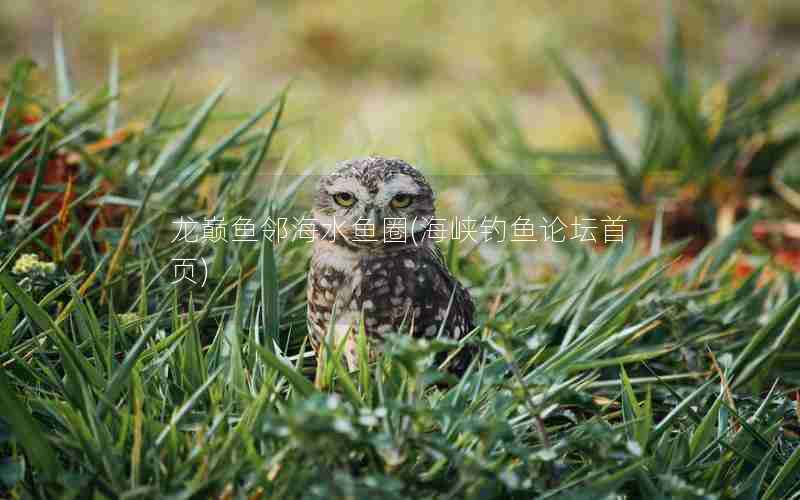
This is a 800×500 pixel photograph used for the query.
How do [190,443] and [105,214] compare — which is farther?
[105,214]

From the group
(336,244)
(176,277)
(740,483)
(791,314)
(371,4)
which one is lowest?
(740,483)

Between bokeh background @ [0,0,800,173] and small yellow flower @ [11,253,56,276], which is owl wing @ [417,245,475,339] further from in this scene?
bokeh background @ [0,0,800,173]

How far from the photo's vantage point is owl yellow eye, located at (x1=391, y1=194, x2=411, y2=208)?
1875 millimetres

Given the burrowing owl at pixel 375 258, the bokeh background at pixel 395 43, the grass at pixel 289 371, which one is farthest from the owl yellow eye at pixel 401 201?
the bokeh background at pixel 395 43

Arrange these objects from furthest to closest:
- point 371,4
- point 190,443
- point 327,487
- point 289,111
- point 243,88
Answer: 1. point 371,4
2. point 243,88
3. point 289,111
4. point 190,443
5. point 327,487

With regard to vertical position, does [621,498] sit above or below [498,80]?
below

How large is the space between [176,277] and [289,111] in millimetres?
3622

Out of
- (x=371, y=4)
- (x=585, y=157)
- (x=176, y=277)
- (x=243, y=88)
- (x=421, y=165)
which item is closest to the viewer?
(x=176, y=277)

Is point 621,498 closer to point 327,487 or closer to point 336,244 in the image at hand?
point 327,487

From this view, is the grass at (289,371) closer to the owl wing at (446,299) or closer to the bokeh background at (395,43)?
the owl wing at (446,299)

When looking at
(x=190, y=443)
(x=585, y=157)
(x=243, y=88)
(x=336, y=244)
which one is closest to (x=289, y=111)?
(x=243, y=88)

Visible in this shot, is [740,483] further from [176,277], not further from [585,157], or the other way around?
[585,157]

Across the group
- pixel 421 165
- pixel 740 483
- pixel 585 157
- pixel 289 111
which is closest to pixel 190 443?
pixel 740 483

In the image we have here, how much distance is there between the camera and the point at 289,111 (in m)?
5.79
